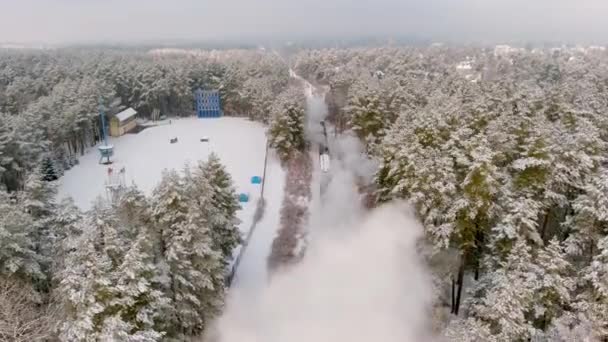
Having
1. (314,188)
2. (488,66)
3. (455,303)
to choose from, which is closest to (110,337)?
(455,303)

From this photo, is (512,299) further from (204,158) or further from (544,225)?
(204,158)

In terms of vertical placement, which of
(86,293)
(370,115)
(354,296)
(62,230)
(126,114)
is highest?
(370,115)

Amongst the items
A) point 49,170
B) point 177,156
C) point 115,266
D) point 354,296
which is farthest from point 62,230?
point 177,156

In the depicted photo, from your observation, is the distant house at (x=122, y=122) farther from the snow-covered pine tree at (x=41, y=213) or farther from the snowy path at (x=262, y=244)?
the snow-covered pine tree at (x=41, y=213)

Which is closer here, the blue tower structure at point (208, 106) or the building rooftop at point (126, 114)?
the building rooftop at point (126, 114)

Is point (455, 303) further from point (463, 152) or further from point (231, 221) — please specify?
point (231, 221)

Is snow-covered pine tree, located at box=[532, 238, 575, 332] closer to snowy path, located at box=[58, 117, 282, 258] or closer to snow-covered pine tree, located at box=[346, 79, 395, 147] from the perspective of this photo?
snowy path, located at box=[58, 117, 282, 258]

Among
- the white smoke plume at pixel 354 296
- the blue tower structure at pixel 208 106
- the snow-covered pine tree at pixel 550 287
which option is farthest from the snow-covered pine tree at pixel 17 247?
the blue tower structure at pixel 208 106

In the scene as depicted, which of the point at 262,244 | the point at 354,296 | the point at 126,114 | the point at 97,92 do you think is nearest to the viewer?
the point at 354,296

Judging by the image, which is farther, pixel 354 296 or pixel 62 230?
pixel 354 296
